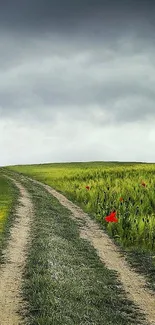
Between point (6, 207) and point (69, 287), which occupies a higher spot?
point (6, 207)

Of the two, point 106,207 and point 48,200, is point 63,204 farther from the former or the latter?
point 106,207

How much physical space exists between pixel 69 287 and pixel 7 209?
19089 mm

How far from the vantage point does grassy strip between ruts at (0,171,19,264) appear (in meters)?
23.5

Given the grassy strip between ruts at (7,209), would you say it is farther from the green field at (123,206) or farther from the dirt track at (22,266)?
the green field at (123,206)

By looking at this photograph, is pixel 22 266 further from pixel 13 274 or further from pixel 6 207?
pixel 6 207

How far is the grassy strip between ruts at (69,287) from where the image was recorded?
505 inches

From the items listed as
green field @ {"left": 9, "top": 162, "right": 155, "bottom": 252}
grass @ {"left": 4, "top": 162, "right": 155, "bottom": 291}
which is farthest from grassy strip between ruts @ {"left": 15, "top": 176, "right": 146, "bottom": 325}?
green field @ {"left": 9, "top": 162, "right": 155, "bottom": 252}

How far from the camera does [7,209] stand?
34.0 meters

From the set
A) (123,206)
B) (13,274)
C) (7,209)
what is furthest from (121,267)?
(7,209)

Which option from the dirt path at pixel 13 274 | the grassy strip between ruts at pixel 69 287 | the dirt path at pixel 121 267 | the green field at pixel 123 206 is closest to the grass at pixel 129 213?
the green field at pixel 123 206

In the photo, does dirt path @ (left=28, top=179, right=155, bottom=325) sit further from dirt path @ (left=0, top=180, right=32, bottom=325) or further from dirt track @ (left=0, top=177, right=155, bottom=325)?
dirt path @ (left=0, top=180, right=32, bottom=325)

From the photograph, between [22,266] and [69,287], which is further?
[22,266]

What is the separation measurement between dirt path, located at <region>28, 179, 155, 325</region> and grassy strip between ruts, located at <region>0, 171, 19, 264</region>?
415 cm

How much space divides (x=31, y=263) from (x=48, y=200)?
72.7ft
